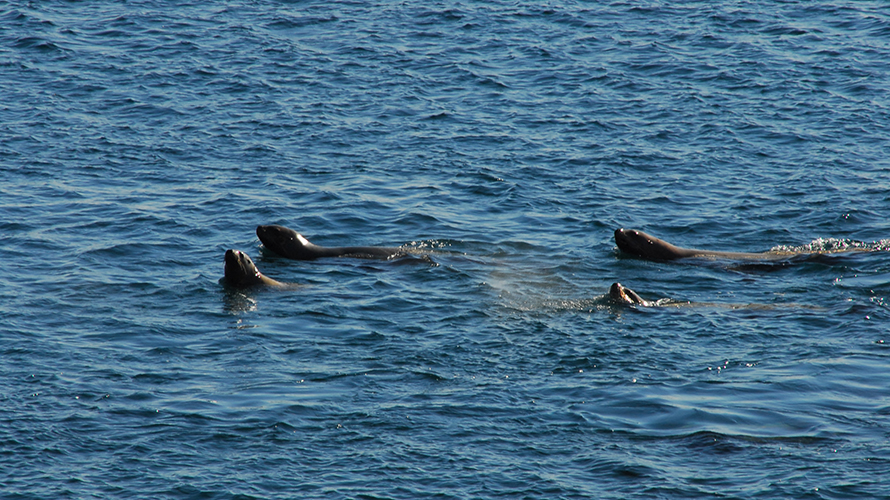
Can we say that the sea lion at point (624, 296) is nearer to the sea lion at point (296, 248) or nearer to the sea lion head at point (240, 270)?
the sea lion at point (296, 248)

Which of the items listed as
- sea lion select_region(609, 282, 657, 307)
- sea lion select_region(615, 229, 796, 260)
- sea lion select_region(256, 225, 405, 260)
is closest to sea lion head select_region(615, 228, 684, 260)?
sea lion select_region(615, 229, 796, 260)

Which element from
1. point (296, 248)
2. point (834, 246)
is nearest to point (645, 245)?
point (834, 246)

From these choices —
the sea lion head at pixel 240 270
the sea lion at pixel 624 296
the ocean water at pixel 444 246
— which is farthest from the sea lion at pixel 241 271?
the sea lion at pixel 624 296

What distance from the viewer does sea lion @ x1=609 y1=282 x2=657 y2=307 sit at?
1445 cm

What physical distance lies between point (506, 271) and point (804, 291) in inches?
169

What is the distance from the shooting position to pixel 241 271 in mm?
15484

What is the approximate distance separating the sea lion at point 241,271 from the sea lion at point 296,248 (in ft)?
4.93

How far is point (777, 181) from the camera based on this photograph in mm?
19953

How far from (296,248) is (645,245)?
5505 mm

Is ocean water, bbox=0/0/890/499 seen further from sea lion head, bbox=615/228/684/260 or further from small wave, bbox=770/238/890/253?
sea lion head, bbox=615/228/684/260

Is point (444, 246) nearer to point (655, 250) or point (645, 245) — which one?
point (645, 245)

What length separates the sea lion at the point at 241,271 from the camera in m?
15.4

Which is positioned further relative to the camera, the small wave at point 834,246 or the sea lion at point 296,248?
the sea lion at point 296,248

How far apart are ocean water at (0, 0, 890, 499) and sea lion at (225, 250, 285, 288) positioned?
1.34 feet
